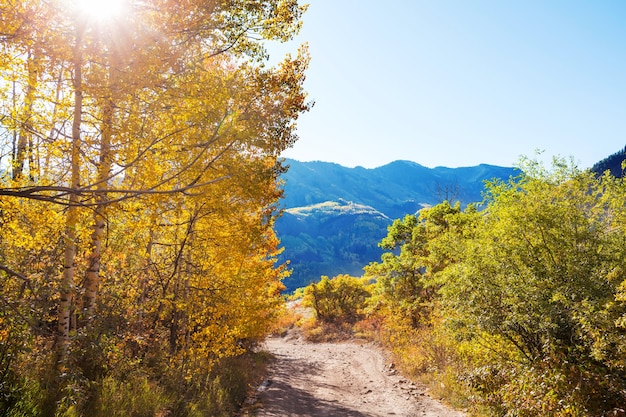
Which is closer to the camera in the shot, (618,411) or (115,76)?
(115,76)

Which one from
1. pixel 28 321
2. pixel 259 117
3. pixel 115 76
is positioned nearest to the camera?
pixel 28 321

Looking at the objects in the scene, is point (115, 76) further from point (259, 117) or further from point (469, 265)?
point (469, 265)

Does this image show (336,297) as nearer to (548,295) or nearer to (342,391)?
(342,391)

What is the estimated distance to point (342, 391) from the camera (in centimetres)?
1507

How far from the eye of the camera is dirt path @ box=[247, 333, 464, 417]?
11.8 m

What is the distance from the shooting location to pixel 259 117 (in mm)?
7980

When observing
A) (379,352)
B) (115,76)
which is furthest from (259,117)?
(379,352)

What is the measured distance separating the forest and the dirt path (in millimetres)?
2383

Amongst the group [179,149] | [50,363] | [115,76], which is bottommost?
[50,363]

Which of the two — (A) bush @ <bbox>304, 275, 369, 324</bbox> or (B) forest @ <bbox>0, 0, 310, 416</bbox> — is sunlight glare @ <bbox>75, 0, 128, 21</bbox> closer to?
(B) forest @ <bbox>0, 0, 310, 416</bbox>

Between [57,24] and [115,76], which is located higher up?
[57,24]

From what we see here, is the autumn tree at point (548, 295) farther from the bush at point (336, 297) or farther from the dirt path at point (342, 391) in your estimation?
the bush at point (336, 297)

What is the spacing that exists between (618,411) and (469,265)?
13.0ft

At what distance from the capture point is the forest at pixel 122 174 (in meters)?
5.08
